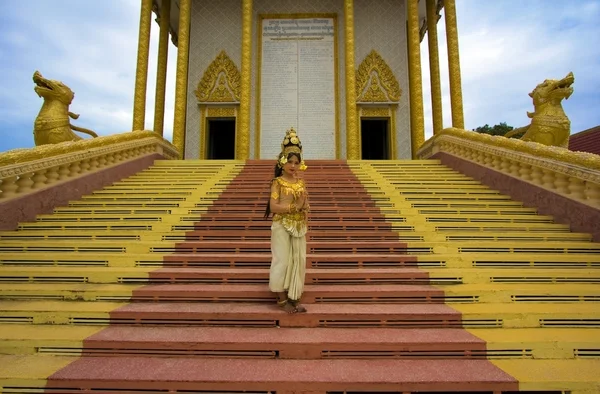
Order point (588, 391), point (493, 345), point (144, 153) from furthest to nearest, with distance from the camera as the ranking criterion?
point (144, 153) < point (493, 345) < point (588, 391)

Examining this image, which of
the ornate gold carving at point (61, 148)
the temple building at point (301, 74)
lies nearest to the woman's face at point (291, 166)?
the ornate gold carving at point (61, 148)

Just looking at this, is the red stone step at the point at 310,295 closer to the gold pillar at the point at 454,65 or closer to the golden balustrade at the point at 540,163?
the golden balustrade at the point at 540,163

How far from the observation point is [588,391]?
2.08 meters

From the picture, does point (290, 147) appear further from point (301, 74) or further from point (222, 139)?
point (222, 139)

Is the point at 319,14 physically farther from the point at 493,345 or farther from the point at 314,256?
the point at 493,345

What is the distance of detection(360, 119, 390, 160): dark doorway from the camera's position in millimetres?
13414

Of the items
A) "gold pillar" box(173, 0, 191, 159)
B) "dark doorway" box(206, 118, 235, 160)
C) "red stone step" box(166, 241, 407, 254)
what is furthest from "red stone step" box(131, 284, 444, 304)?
"dark doorway" box(206, 118, 235, 160)

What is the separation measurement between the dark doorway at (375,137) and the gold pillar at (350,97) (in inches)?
96.7

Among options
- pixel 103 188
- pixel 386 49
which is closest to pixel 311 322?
pixel 103 188

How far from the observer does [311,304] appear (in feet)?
9.96

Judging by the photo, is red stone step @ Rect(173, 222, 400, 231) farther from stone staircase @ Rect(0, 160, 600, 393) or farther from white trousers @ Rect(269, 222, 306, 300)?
white trousers @ Rect(269, 222, 306, 300)

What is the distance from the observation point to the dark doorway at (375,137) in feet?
44.0

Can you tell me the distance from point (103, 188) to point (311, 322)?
17.1ft

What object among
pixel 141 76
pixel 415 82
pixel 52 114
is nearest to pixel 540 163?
pixel 415 82
